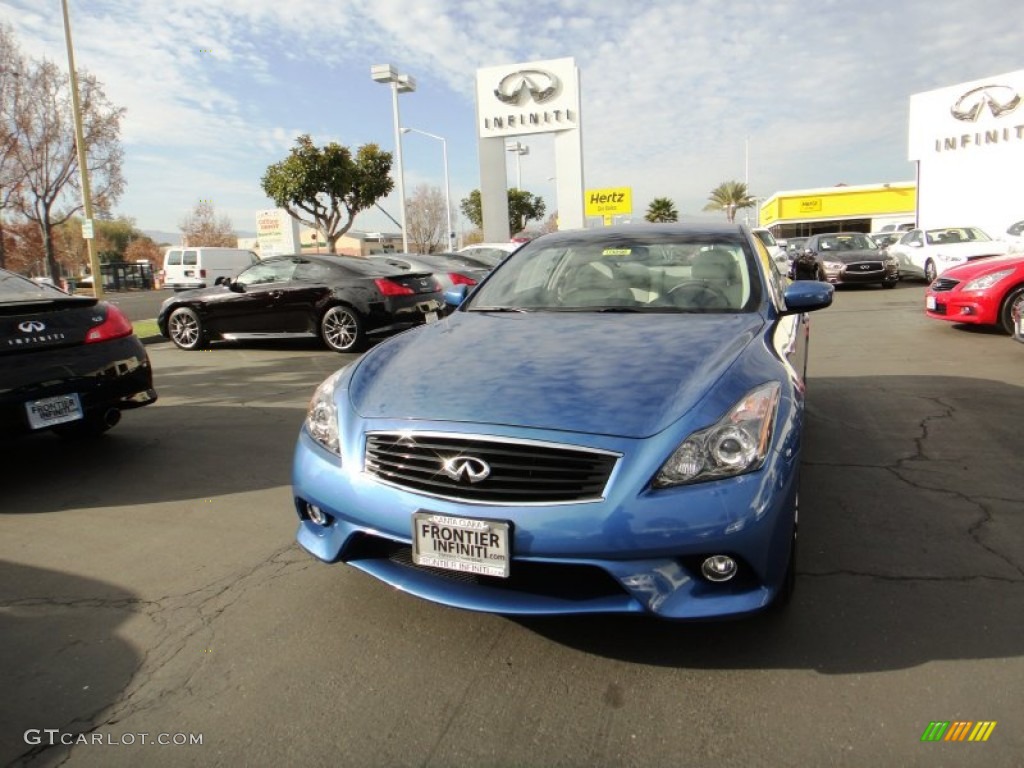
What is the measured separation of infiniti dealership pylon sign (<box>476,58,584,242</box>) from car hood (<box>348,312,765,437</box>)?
25500 mm

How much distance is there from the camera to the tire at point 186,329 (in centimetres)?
1027

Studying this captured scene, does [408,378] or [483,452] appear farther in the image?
[408,378]

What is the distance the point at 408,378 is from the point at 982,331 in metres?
9.88

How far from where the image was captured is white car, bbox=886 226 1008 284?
16425mm

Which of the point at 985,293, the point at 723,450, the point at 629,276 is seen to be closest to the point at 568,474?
the point at 723,450

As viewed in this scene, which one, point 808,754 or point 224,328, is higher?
point 224,328

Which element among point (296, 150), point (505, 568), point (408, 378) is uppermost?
point (296, 150)

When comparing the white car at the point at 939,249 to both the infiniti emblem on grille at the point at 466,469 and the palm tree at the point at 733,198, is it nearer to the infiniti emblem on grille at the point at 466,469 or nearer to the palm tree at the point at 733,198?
the infiniti emblem on grille at the point at 466,469

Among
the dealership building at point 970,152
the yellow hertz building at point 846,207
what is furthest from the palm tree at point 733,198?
the dealership building at point 970,152

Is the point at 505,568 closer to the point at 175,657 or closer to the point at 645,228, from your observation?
the point at 175,657

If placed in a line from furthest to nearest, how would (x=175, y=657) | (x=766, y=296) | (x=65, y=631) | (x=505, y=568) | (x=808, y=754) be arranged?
(x=766, y=296) < (x=65, y=631) < (x=175, y=657) < (x=505, y=568) < (x=808, y=754)

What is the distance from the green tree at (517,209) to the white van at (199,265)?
30.1m

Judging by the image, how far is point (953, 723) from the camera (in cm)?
201

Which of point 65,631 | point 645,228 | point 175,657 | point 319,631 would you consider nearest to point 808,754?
point 319,631
